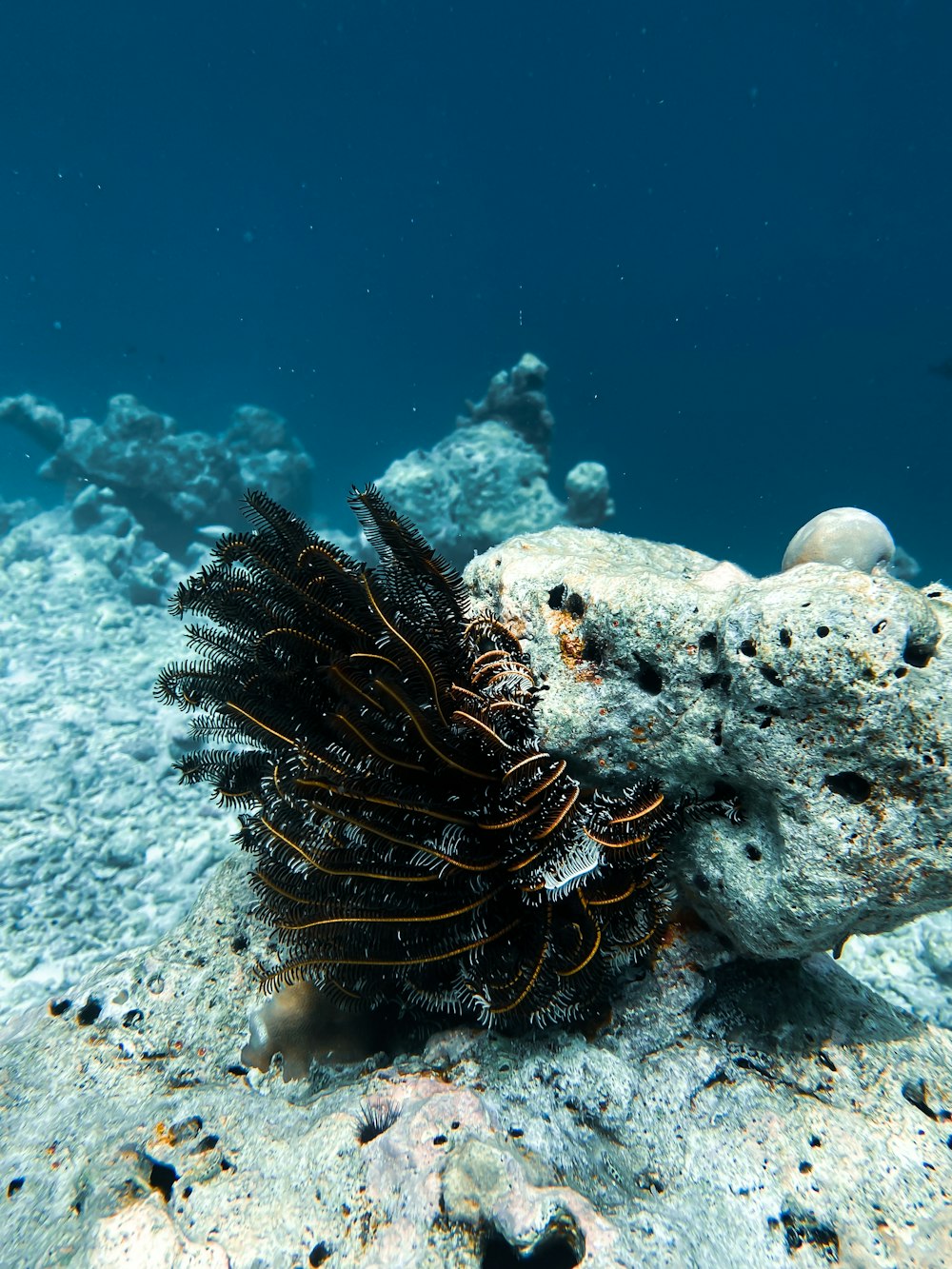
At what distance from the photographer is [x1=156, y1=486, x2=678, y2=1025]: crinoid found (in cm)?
269

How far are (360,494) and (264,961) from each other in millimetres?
2843

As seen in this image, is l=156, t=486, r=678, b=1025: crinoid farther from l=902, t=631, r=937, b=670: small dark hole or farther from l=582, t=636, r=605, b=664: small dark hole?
l=902, t=631, r=937, b=670: small dark hole

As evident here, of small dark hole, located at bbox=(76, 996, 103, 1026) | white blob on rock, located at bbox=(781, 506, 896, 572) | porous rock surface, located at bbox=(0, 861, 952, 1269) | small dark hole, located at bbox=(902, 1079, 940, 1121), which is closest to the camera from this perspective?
porous rock surface, located at bbox=(0, 861, 952, 1269)

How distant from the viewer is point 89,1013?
345cm

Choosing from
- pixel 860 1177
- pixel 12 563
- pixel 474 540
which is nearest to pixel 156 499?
pixel 12 563

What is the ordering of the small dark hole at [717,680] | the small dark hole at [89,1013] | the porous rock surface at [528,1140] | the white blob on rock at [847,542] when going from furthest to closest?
the white blob on rock at [847,542], the small dark hole at [89,1013], the small dark hole at [717,680], the porous rock surface at [528,1140]

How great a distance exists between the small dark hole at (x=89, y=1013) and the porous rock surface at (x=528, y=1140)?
2cm

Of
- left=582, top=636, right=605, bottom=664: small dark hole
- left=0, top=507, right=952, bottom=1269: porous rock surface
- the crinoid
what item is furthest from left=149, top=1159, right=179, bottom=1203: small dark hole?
left=582, top=636, right=605, bottom=664: small dark hole

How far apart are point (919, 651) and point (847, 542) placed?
1.49m

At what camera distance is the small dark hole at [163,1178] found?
240 centimetres

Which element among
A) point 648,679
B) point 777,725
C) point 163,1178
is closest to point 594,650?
point 648,679

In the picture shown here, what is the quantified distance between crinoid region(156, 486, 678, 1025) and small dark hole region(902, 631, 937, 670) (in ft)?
3.69

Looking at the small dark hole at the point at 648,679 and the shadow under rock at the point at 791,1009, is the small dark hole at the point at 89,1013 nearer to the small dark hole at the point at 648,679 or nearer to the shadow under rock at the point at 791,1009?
the shadow under rock at the point at 791,1009

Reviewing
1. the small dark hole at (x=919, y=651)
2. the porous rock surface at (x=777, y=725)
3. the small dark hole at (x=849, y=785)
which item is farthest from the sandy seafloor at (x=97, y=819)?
the small dark hole at (x=919, y=651)
